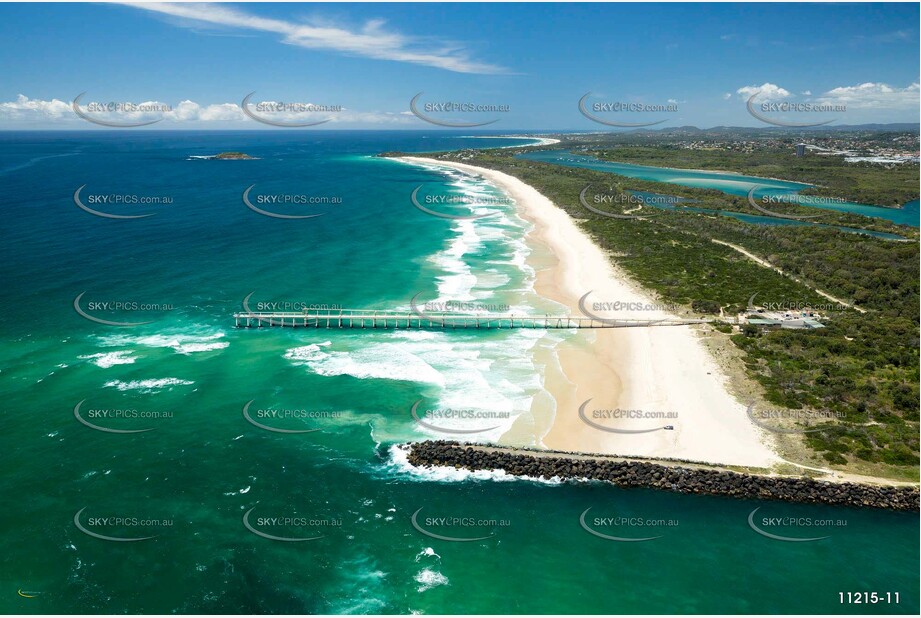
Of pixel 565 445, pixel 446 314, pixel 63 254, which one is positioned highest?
pixel 63 254

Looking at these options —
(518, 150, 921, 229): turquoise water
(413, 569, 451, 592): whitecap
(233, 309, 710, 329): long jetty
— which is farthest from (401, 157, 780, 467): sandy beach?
(518, 150, 921, 229): turquoise water

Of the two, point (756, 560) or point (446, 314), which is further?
point (446, 314)

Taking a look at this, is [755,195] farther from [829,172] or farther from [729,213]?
[829,172]

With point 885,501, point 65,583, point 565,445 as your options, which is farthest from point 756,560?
point 65,583

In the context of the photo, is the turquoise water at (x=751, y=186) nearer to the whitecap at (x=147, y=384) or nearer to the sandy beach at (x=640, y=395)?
the sandy beach at (x=640, y=395)

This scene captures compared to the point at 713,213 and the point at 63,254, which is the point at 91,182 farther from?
the point at 713,213

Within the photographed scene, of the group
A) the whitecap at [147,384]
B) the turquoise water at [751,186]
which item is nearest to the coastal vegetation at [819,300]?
the turquoise water at [751,186]

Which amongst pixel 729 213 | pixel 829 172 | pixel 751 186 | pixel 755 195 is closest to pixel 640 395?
pixel 729 213
